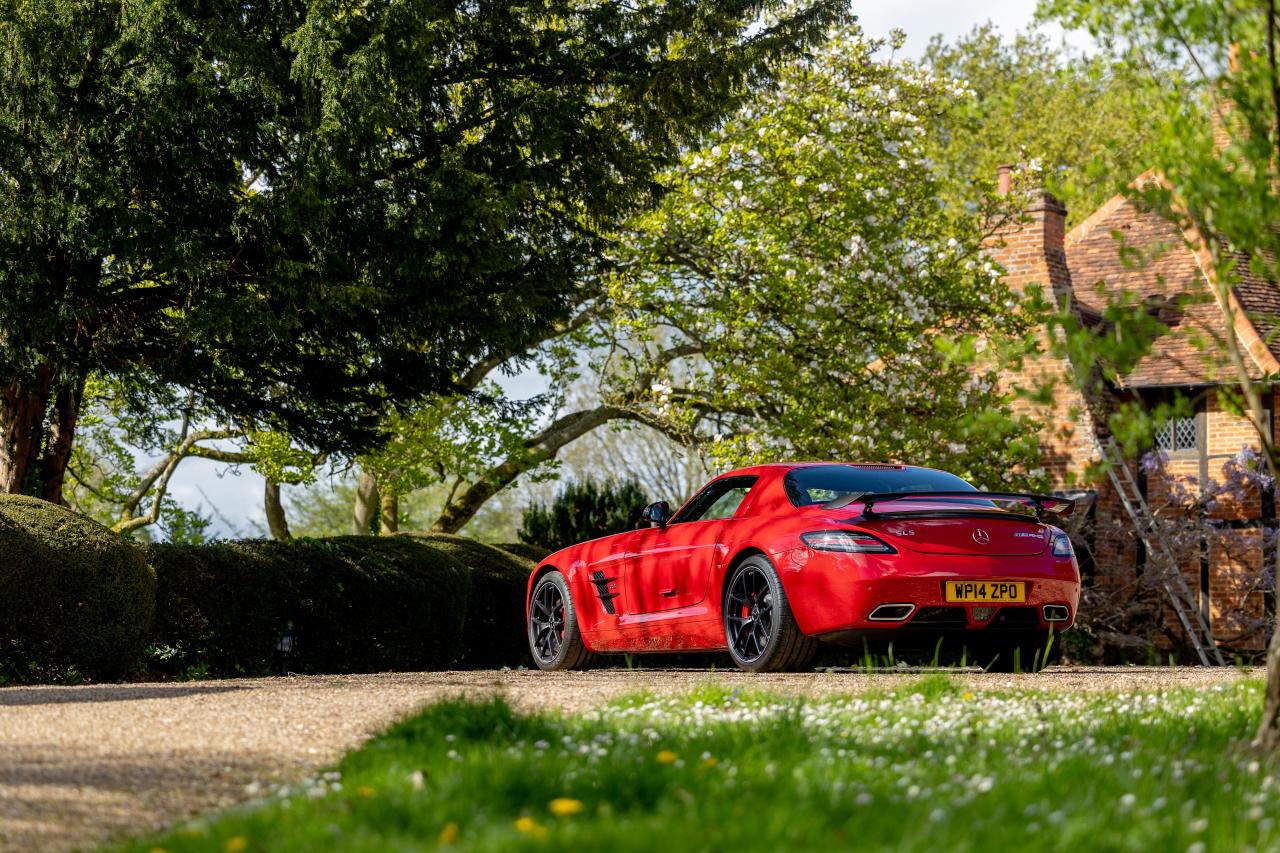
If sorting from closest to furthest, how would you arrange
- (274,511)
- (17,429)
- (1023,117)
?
(17,429)
(274,511)
(1023,117)

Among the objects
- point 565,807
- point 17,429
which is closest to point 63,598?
point 17,429

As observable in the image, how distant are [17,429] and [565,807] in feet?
37.8

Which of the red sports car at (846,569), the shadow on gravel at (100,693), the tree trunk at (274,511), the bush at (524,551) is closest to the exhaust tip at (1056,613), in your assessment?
the red sports car at (846,569)

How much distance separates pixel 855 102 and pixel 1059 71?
14.1m

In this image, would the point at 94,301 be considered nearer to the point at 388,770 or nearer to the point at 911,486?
the point at 911,486

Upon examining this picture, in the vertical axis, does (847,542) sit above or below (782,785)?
above

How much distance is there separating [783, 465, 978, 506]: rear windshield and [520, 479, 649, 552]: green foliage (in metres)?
11.7

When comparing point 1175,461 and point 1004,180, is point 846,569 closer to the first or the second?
point 1004,180

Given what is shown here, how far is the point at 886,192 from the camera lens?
20.0 metres

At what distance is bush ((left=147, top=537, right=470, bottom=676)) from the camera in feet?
40.0

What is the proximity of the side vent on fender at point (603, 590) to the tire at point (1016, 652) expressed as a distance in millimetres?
2746

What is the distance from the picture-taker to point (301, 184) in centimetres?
1178

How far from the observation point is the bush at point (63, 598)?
10508 millimetres

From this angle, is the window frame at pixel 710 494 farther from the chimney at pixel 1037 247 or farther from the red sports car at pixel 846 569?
the chimney at pixel 1037 247
